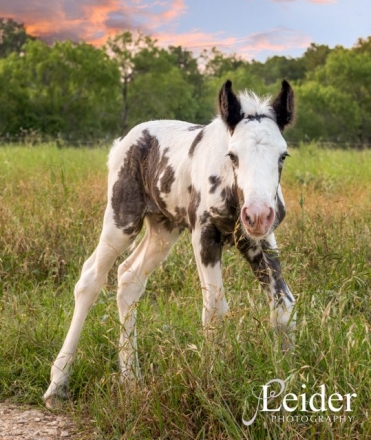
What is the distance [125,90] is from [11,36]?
785 inches

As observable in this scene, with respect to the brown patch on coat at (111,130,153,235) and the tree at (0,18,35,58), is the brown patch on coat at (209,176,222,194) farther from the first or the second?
→ the tree at (0,18,35,58)

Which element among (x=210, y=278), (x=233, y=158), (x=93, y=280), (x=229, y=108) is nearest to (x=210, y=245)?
(x=210, y=278)

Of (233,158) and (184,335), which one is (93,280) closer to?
(184,335)

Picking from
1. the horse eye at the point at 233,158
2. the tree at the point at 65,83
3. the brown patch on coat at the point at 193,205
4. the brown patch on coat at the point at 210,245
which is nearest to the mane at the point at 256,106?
the horse eye at the point at 233,158

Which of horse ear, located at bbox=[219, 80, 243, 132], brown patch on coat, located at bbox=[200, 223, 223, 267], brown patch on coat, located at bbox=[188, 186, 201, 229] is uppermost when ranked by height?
horse ear, located at bbox=[219, 80, 243, 132]

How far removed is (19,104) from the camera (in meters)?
45.0

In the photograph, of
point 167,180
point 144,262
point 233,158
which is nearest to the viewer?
point 233,158

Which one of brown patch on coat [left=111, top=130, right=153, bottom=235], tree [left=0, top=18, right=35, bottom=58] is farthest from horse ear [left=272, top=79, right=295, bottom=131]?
tree [left=0, top=18, right=35, bottom=58]

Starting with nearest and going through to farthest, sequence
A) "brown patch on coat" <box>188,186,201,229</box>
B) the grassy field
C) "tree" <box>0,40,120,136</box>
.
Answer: the grassy field, "brown patch on coat" <box>188,186,201,229</box>, "tree" <box>0,40,120,136</box>

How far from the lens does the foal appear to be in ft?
11.3

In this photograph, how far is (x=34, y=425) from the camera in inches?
154

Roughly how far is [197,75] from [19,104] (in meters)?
26.9

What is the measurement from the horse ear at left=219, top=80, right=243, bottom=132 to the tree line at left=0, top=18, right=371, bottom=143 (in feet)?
125

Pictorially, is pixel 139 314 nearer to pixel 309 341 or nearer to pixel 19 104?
pixel 309 341
